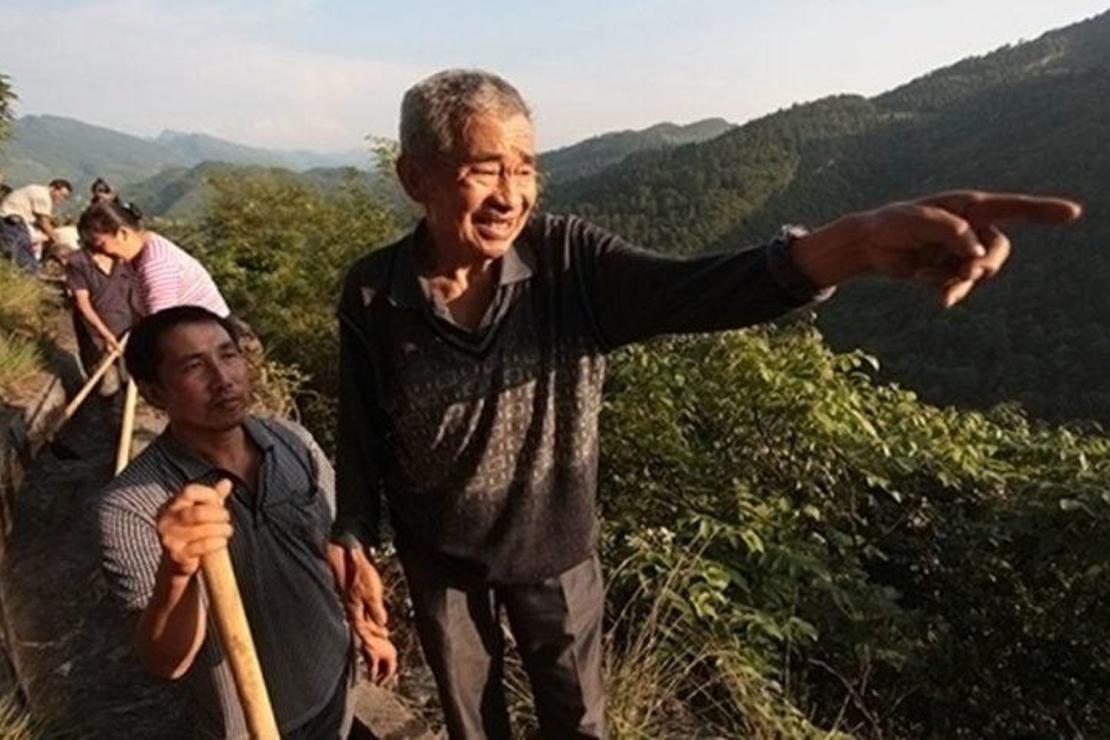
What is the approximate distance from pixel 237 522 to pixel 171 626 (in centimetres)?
38

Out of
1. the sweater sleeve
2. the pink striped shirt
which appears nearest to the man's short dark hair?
the sweater sleeve

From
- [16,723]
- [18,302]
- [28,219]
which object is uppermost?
[28,219]

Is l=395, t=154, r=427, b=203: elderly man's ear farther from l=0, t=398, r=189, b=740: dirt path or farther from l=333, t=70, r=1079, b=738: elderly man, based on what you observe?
l=0, t=398, r=189, b=740: dirt path

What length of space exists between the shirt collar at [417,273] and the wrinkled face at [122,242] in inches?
124

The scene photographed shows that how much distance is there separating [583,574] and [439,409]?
1.52 ft

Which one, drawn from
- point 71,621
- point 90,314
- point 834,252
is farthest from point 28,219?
point 834,252

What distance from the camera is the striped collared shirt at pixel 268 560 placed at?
5.38ft

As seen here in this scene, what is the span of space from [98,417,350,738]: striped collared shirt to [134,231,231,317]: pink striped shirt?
2.25 m

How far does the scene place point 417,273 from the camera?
158 cm

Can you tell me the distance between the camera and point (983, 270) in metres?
0.97

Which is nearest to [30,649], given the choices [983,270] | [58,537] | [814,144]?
[58,537]

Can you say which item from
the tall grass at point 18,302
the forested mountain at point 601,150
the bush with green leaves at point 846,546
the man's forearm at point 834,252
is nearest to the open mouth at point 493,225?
the man's forearm at point 834,252

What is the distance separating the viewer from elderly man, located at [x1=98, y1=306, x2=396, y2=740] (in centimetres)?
165

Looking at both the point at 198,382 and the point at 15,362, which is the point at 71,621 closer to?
the point at 198,382
